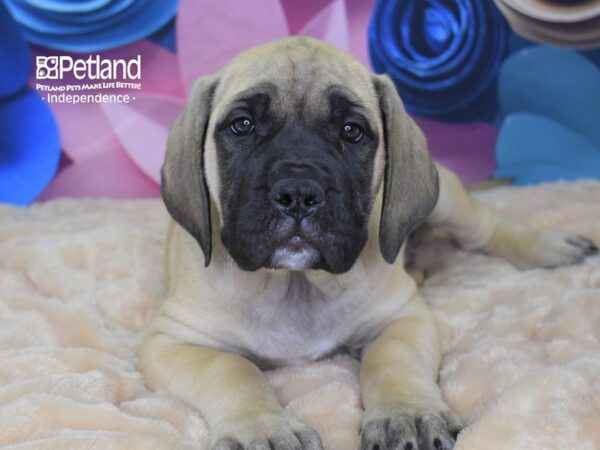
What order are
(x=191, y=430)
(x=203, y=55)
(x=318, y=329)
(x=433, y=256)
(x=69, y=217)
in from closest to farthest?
(x=191, y=430) < (x=318, y=329) < (x=433, y=256) < (x=69, y=217) < (x=203, y=55)

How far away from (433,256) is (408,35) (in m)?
1.73

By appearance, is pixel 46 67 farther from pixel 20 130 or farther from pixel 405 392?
pixel 405 392

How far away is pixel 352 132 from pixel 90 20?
9.80 feet

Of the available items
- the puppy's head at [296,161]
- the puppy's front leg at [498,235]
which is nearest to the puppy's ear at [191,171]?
the puppy's head at [296,161]

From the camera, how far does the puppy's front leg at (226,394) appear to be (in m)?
2.50

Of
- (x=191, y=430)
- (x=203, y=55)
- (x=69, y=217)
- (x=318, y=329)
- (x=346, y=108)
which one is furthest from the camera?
(x=203, y=55)

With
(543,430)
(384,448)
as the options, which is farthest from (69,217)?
(543,430)

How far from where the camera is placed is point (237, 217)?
285 centimetres

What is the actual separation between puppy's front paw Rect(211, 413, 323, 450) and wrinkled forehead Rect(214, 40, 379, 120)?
3.65 feet

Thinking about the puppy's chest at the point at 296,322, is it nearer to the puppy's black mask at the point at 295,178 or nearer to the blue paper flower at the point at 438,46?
the puppy's black mask at the point at 295,178

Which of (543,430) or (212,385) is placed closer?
(543,430)

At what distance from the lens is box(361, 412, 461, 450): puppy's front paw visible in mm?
2494

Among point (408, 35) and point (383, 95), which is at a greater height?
point (383, 95)

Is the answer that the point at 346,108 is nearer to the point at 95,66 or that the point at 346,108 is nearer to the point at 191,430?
the point at 191,430
